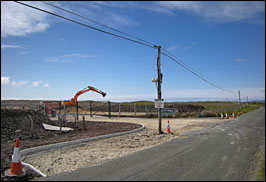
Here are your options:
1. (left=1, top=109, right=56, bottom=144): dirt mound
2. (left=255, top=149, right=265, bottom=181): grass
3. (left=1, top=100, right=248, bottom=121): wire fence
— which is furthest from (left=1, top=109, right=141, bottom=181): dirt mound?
(left=255, top=149, right=265, bottom=181): grass

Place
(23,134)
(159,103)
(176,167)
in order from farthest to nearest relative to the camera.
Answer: (159,103) → (23,134) → (176,167)

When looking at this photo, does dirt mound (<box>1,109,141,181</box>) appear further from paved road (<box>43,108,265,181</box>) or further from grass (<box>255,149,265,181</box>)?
grass (<box>255,149,265,181</box>)

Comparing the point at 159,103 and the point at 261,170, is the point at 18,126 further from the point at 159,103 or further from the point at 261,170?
the point at 261,170

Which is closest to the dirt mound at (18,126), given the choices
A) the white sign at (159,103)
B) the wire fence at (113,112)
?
the wire fence at (113,112)

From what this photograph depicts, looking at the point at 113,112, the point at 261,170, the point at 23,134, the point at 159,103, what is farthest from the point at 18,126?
the point at 113,112

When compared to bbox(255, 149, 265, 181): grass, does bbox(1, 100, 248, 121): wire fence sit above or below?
above

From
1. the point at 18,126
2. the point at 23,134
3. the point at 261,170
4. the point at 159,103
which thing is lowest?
the point at 261,170

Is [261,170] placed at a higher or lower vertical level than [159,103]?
lower

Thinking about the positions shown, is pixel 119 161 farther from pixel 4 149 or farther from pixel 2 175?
pixel 4 149

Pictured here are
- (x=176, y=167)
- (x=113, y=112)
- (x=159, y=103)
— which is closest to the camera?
(x=176, y=167)

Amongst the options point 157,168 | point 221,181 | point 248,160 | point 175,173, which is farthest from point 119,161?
point 248,160

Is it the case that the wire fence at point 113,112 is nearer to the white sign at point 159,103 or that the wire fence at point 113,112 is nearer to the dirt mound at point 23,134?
the dirt mound at point 23,134

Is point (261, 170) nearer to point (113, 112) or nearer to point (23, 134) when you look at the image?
point (23, 134)

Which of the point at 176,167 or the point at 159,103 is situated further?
the point at 159,103
